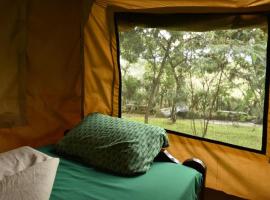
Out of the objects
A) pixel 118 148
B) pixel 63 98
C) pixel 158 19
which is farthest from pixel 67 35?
pixel 118 148

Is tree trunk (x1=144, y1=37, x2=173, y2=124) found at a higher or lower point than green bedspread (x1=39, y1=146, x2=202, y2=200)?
higher

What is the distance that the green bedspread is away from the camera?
1.46 meters

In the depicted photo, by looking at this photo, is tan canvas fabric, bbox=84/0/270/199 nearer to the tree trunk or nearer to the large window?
the large window

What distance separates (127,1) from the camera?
2186 mm

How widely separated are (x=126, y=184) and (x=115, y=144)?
299 mm

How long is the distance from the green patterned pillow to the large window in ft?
1.57

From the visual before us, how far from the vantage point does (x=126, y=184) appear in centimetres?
158

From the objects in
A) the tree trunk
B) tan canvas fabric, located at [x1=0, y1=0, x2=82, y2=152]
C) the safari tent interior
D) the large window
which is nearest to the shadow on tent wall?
the safari tent interior

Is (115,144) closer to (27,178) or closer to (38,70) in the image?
(27,178)

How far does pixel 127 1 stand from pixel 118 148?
1124 mm

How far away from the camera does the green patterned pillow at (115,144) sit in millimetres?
1738

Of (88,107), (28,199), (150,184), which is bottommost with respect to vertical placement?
(150,184)

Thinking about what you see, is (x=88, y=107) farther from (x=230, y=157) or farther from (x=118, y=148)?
(x=230, y=157)

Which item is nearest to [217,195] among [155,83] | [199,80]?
[199,80]
